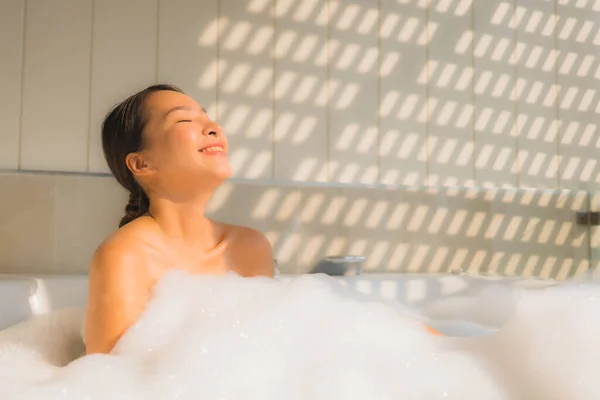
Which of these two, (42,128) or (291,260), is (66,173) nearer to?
(42,128)

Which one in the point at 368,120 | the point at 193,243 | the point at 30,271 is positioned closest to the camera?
the point at 193,243

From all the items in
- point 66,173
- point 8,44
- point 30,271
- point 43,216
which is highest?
point 8,44

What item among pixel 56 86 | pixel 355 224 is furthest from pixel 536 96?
pixel 56 86

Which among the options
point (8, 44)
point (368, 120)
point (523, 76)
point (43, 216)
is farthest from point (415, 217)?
point (8, 44)

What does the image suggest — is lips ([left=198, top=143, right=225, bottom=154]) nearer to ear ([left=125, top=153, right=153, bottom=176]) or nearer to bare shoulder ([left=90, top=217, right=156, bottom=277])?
ear ([left=125, top=153, right=153, bottom=176])

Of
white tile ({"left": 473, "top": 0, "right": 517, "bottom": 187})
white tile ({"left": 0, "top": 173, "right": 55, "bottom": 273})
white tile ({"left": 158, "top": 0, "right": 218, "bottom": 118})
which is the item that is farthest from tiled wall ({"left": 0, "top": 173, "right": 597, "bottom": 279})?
white tile ({"left": 158, "top": 0, "right": 218, "bottom": 118})

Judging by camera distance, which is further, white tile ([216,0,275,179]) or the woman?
white tile ([216,0,275,179])

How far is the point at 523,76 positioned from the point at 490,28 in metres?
0.23

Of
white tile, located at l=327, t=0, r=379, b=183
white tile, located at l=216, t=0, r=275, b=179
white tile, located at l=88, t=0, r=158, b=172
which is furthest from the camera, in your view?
white tile, located at l=327, t=0, r=379, b=183

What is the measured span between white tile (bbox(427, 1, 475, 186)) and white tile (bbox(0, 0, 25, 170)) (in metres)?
1.42

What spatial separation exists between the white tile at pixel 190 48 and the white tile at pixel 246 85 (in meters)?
0.03

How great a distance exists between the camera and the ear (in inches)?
47.3

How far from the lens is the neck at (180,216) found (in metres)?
1.21

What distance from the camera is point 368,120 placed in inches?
84.2
